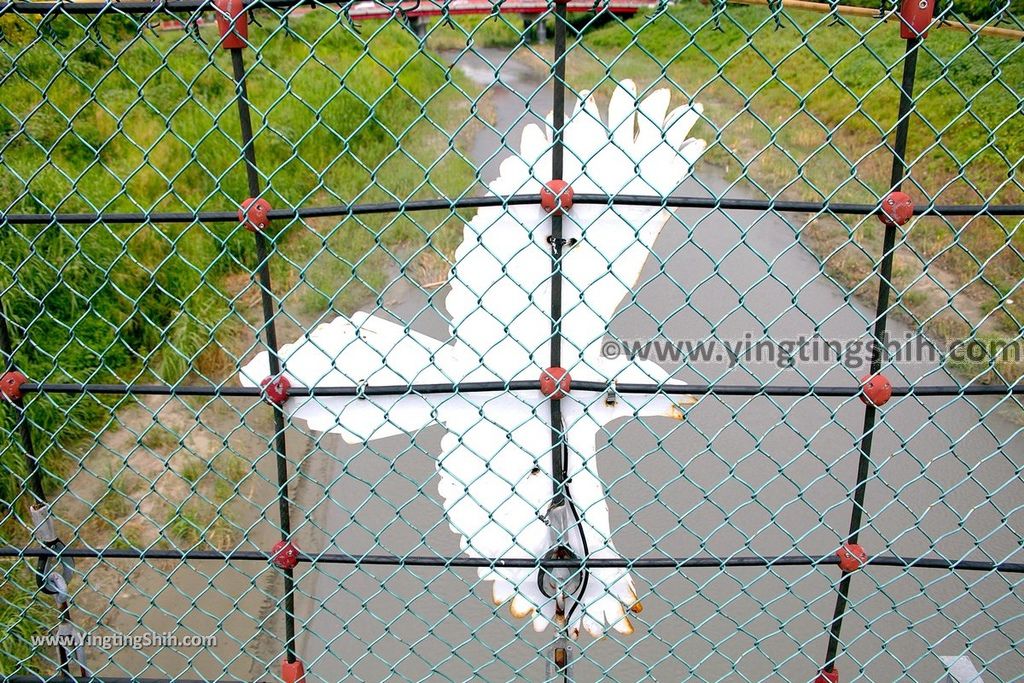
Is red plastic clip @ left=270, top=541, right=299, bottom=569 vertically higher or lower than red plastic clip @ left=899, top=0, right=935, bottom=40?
lower

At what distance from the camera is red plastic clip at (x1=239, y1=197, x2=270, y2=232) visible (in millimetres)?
1181

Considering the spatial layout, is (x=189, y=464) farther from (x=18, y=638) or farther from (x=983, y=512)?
(x=983, y=512)

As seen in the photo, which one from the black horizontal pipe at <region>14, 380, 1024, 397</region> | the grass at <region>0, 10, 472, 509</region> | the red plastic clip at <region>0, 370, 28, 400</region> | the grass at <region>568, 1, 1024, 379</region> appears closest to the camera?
the black horizontal pipe at <region>14, 380, 1024, 397</region>

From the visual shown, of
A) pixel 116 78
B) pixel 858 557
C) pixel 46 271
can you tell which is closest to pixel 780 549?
pixel 858 557

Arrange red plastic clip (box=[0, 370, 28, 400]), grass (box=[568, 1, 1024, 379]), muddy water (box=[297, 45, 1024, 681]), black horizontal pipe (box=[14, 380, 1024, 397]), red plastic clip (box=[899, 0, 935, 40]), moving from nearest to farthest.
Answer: red plastic clip (box=[899, 0, 935, 40]) < black horizontal pipe (box=[14, 380, 1024, 397]) < red plastic clip (box=[0, 370, 28, 400]) < muddy water (box=[297, 45, 1024, 681]) < grass (box=[568, 1, 1024, 379])

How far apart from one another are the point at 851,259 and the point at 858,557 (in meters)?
3.14

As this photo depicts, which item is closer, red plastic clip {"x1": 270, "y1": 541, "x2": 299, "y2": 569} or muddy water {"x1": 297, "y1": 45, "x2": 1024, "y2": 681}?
red plastic clip {"x1": 270, "y1": 541, "x2": 299, "y2": 569}

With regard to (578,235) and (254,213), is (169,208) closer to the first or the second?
(254,213)

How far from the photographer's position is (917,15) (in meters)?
1.10

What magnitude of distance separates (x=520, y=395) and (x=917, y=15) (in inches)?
30.7

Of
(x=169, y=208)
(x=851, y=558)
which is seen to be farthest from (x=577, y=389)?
(x=169, y=208)

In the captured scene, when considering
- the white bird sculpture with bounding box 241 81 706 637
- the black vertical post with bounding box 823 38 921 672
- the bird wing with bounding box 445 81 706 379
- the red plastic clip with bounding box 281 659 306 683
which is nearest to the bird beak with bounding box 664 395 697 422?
the white bird sculpture with bounding box 241 81 706 637

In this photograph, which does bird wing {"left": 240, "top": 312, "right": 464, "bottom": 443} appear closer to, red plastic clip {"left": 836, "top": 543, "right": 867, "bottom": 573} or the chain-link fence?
the chain-link fence

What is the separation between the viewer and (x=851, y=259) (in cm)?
409
